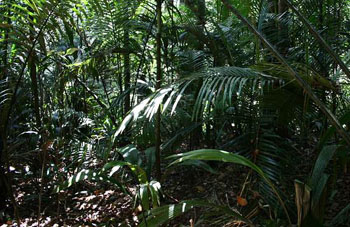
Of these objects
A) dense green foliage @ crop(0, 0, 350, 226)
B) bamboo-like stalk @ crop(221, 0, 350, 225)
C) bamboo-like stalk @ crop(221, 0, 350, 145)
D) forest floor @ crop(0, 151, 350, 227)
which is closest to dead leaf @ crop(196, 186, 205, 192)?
forest floor @ crop(0, 151, 350, 227)

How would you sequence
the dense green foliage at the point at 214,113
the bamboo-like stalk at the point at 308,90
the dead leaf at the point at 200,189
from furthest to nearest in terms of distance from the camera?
the dead leaf at the point at 200,189 < the dense green foliage at the point at 214,113 < the bamboo-like stalk at the point at 308,90

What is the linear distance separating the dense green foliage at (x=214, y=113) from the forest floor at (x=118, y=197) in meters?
0.03

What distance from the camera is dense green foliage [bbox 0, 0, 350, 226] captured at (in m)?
1.56

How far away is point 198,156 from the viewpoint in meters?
1.27

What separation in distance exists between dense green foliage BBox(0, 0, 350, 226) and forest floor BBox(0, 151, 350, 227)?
0.03m

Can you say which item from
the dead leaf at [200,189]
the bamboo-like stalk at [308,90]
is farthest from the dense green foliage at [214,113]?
the dead leaf at [200,189]

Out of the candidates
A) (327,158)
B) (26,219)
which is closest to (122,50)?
(26,219)

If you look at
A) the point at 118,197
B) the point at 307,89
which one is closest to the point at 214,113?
the point at 307,89

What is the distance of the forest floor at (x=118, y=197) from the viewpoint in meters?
2.31

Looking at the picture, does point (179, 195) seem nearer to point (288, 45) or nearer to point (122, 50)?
point (122, 50)

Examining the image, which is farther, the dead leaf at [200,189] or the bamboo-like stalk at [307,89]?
the dead leaf at [200,189]

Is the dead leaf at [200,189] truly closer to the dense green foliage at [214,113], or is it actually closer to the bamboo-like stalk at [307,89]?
the dense green foliage at [214,113]

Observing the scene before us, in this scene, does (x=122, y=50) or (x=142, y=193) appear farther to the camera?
(x=122, y=50)

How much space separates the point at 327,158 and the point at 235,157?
0.51 meters
